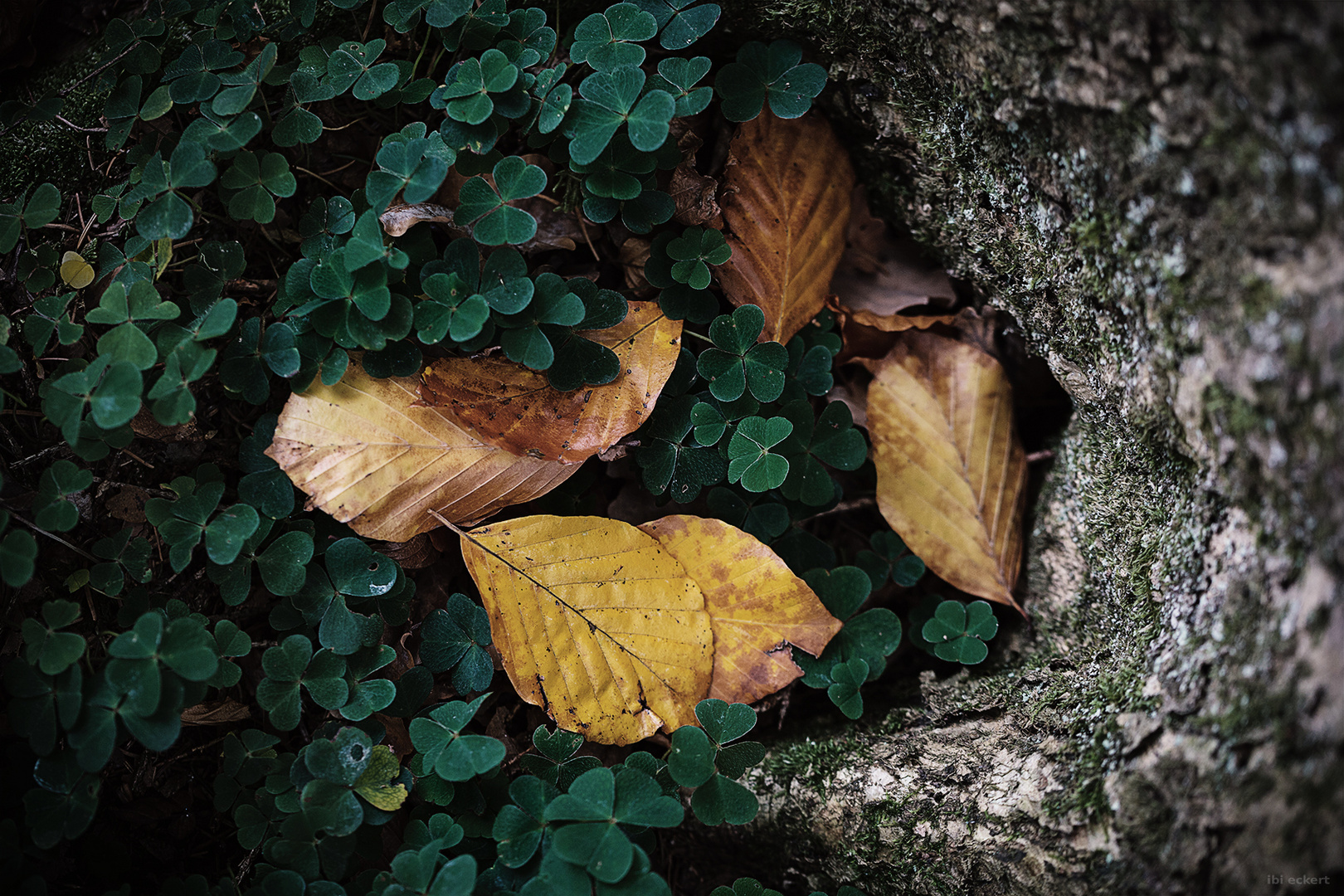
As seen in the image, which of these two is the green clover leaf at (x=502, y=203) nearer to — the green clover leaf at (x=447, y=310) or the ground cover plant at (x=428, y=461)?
the ground cover plant at (x=428, y=461)

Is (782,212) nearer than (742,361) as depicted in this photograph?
No

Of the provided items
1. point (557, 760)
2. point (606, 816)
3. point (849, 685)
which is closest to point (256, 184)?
point (557, 760)

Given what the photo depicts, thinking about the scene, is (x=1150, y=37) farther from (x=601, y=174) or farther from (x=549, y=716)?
(x=549, y=716)

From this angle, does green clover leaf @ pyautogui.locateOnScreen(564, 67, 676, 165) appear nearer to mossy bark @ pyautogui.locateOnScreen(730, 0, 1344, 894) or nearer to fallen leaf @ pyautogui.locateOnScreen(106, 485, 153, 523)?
mossy bark @ pyautogui.locateOnScreen(730, 0, 1344, 894)

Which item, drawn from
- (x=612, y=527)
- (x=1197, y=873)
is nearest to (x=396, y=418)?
(x=612, y=527)

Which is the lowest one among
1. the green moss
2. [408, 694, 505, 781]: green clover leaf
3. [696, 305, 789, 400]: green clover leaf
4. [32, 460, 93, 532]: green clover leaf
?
[408, 694, 505, 781]: green clover leaf

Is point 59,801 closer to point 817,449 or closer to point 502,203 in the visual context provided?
point 502,203

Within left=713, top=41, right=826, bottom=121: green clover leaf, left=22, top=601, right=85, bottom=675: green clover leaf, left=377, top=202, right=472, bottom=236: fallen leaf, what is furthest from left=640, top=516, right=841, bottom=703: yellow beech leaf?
left=22, top=601, right=85, bottom=675: green clover leaf
